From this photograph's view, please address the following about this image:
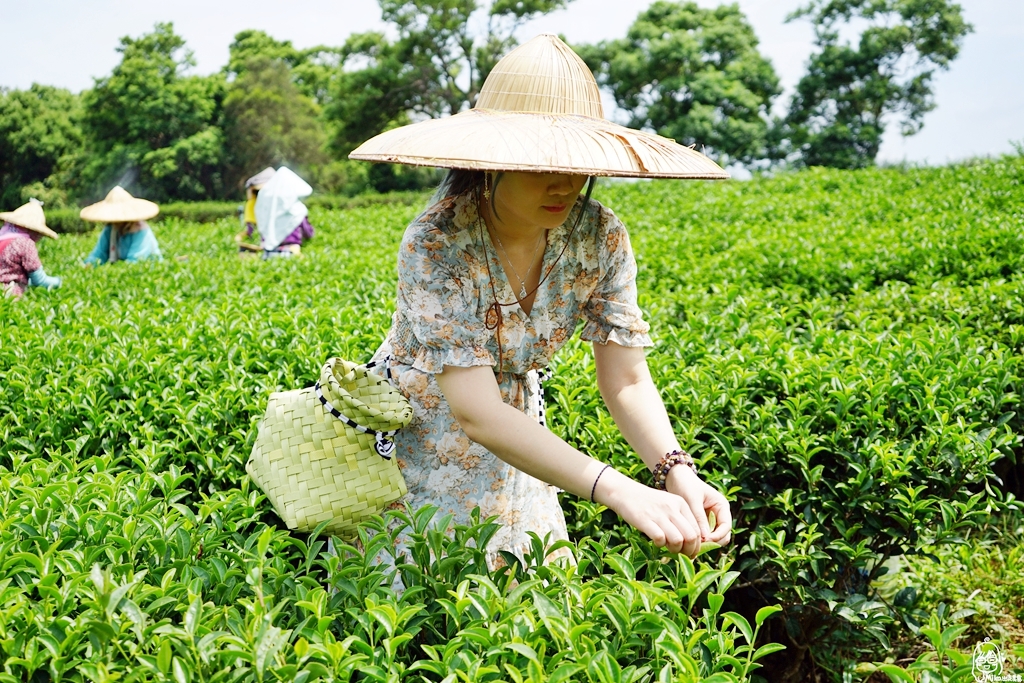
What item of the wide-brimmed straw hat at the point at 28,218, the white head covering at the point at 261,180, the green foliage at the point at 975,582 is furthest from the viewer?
the white head covering at the point at 261,180

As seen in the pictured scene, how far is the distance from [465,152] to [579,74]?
1.29 ft

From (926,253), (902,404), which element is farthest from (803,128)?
(902,404)

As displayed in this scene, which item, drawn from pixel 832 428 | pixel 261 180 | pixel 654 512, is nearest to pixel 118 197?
pixel 261 180

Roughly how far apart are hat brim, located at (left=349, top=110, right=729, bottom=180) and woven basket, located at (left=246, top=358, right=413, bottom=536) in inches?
20.6

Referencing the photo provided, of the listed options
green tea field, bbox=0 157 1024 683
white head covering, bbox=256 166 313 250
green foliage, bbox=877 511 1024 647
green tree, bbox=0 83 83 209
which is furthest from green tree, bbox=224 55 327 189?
green foliage, bbox=877 511 1024 647

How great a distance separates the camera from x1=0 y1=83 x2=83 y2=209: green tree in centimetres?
3856

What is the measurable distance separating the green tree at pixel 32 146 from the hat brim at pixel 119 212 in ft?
111

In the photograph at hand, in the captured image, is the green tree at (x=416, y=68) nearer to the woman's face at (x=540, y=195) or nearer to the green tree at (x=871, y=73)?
the green tree at (x=871, y=73)

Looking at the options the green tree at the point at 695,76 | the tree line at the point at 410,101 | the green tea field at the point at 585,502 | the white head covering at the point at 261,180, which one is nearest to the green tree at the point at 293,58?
the tree line at the point at 410,101

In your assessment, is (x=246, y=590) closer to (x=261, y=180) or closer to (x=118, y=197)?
(x=118, y=197)

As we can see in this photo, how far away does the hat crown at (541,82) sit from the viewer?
1.83 meters

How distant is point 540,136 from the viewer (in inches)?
66.2

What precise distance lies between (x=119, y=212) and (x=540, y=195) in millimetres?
7159

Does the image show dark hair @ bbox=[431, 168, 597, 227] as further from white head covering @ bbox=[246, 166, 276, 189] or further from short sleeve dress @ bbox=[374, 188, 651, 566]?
white head covering @ bbox=[246, 166, 276, 189]
